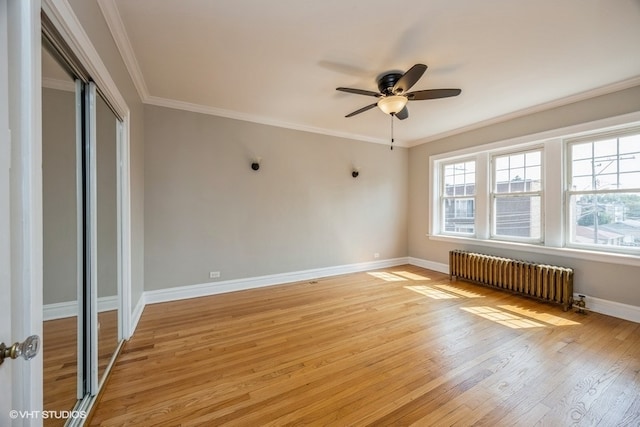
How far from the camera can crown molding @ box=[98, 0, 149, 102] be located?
6.15 ft

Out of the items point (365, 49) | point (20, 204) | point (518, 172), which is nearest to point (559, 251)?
point (518, 172)

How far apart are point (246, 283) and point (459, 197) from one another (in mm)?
4190

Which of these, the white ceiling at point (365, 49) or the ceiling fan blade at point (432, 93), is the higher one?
the white ceiling at point (365, 49)

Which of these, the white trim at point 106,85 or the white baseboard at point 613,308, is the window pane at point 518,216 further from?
the white trim at point 106,85

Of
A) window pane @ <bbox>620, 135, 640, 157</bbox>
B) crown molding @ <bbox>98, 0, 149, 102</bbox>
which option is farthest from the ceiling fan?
window pane @ <bbox>620, 135, 640, 157</bbox>

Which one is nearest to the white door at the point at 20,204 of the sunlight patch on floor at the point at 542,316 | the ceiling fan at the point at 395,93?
the ceiling fan at the point at 395,93

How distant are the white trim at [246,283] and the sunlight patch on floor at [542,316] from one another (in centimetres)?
245

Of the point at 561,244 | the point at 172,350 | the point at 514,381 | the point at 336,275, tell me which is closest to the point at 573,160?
the point at 561,244

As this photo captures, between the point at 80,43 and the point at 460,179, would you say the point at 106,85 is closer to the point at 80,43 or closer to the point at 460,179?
the point at 80,43

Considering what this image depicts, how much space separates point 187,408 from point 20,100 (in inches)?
73.8

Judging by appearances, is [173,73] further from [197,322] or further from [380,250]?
[380,250]

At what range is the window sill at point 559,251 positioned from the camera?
121 inches

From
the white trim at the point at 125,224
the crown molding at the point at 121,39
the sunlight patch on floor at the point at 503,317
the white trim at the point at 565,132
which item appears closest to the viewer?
the crown molding at the point at 121,39

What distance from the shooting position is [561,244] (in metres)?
3.63
